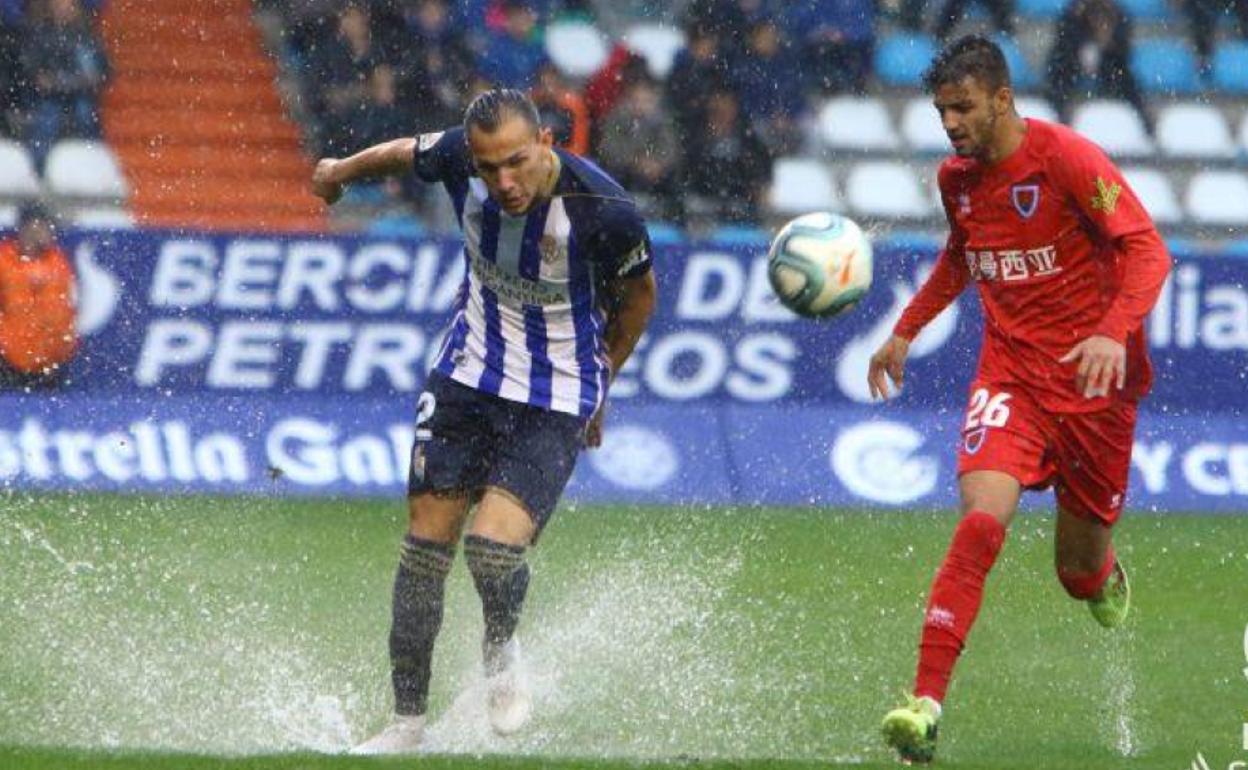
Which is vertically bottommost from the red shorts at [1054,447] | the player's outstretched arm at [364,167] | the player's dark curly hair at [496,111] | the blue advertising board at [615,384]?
the blue advertising board at [615,384]

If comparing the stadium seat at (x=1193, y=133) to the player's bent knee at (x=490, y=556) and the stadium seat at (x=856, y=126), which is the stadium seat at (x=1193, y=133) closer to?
the stadium seat at (x=856, y=126)

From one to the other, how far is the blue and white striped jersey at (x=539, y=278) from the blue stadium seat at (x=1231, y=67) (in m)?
12.5

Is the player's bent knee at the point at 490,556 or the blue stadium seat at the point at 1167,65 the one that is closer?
the player's bent knee at the point at 490,556

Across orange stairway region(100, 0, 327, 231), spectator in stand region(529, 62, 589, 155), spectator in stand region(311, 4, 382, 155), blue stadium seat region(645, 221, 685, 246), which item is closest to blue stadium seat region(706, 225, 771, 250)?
blue stadium seat region(645, 221, 685, 246)

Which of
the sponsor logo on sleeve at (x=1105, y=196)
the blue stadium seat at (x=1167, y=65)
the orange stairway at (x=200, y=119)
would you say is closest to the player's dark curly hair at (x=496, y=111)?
the sponsor logo on sleeve at (x=1105, y=196)

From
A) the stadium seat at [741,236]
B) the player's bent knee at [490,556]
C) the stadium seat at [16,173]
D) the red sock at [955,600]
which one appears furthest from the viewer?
the stadium seat at [16,173]

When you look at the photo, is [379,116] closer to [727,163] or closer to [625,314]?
[727,163]

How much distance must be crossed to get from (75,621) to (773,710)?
2976 millimetres

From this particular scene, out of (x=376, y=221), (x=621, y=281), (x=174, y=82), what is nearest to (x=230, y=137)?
(x=174, y=82)

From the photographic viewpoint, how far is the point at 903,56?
18734 mm

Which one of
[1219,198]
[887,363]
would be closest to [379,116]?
[1219,198]

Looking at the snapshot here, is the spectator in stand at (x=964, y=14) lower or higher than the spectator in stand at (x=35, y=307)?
higher

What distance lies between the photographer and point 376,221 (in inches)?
659

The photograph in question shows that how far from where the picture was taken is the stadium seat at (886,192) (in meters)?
17.5
